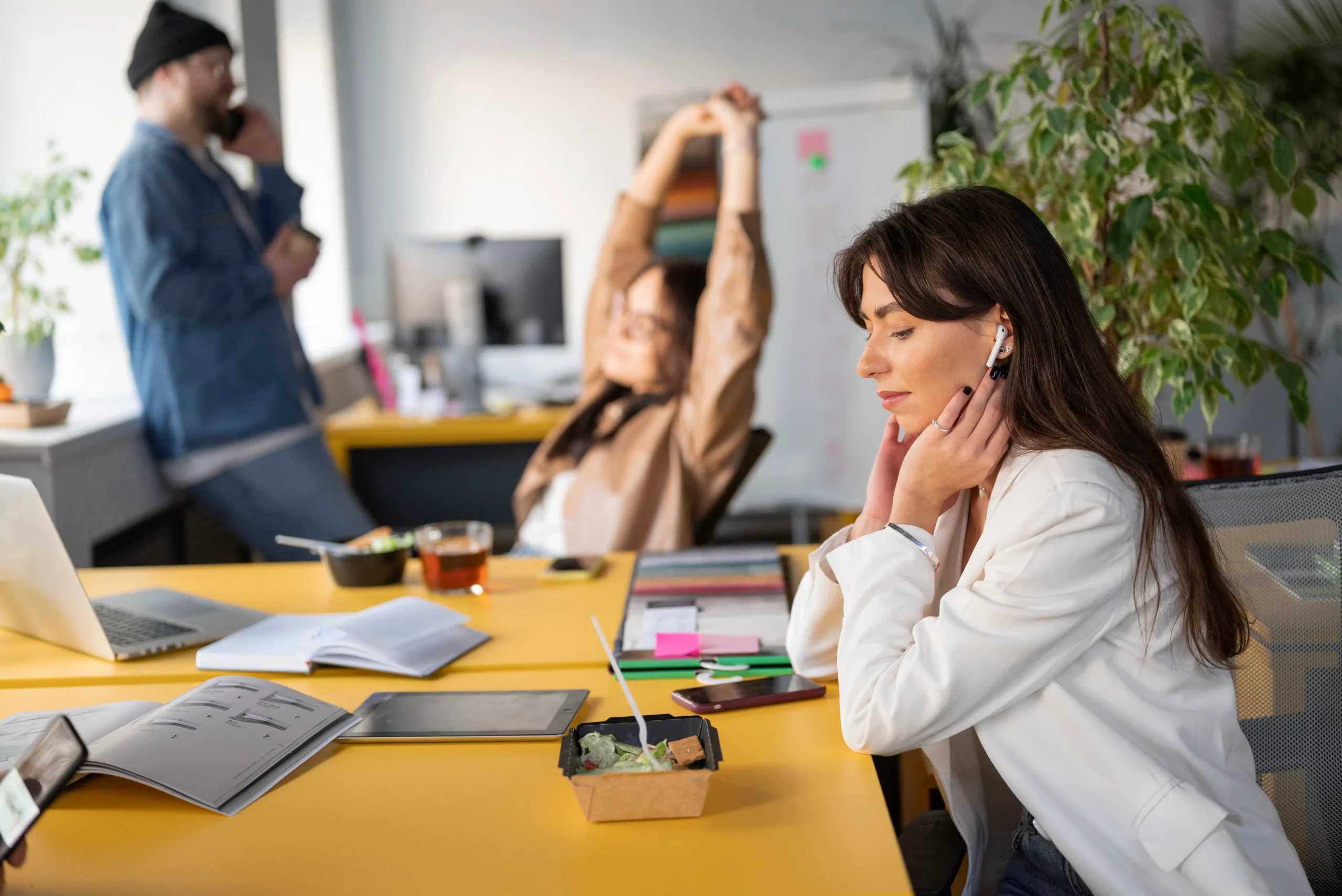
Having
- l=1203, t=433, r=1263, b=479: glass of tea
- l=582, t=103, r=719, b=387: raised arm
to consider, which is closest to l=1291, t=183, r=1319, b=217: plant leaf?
l=1203, t=433, r=1263, b=479: glass of tea

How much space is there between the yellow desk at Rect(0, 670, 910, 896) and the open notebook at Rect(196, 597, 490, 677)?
0.23 m

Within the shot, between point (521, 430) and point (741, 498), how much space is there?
0.83m

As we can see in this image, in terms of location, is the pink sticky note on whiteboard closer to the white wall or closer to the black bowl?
the black bowl

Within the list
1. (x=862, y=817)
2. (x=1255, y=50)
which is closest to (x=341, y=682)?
(x=862, y=817)

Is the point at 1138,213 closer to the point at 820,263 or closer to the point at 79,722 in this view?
the point at 79,722

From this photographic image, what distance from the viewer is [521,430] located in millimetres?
3729

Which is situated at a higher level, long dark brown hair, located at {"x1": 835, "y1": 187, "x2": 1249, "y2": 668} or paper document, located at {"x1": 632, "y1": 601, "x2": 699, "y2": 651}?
long dark brown hair, located at {"x1": 835, "y1": 187, "x2": 1249, "y2": 668}

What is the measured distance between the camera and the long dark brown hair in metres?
1.17

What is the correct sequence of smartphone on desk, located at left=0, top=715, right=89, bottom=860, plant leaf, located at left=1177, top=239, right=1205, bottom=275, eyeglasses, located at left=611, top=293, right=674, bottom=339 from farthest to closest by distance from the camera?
eyeglasses, located at left=611, top=293, right=674, bottom=339
plant leaf, located at left=1177, top=239, right=1205, bottom=275
smartphone on desk, located at left=0, top=715, right=89, bottom=860

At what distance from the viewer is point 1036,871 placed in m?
1.26

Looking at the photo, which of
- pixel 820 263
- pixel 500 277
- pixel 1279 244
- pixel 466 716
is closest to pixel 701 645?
pixel 466 716

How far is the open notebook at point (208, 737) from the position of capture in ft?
3.69

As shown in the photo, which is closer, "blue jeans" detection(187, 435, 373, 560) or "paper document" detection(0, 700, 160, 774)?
"paper document" detection(0, 700, 160, 774)

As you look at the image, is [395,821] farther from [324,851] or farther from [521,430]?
[521,430]
